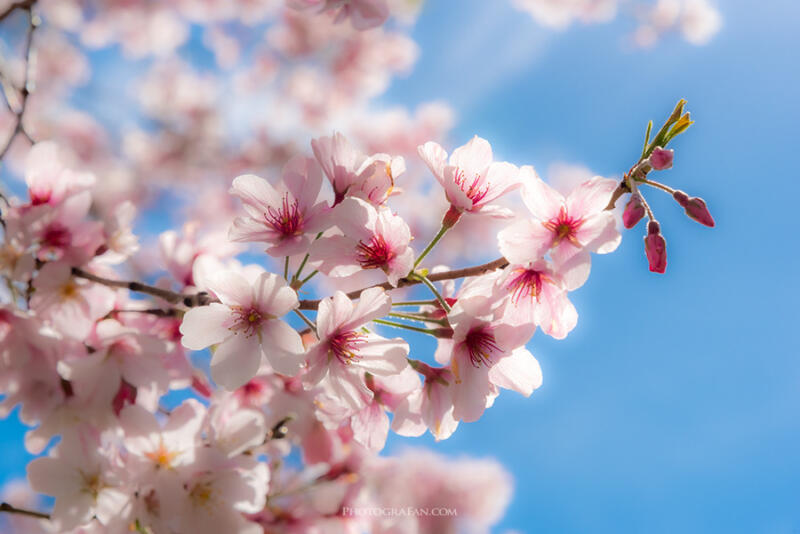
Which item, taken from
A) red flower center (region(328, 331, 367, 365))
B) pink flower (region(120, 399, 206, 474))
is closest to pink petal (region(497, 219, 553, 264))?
red flower center (region(328, 331, 367, 365))

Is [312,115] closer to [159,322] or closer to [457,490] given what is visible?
[457,490]

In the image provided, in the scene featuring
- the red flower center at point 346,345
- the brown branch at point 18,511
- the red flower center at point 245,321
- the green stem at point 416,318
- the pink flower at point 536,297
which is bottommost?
the brown branch at point 18,511

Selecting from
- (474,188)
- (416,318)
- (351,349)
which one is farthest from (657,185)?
(351,349)

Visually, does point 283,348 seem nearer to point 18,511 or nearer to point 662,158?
point 662,158

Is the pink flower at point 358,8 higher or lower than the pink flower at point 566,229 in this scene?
higher

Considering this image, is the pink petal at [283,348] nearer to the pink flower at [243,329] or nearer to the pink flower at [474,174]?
the pink flower at [243,329]

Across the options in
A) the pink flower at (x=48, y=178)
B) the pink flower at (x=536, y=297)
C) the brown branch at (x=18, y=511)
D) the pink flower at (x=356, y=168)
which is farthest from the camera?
the pink flower at (x=48, y=178)

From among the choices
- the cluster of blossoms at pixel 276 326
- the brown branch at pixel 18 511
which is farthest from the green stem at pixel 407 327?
the brown branch at pixel 18 511
